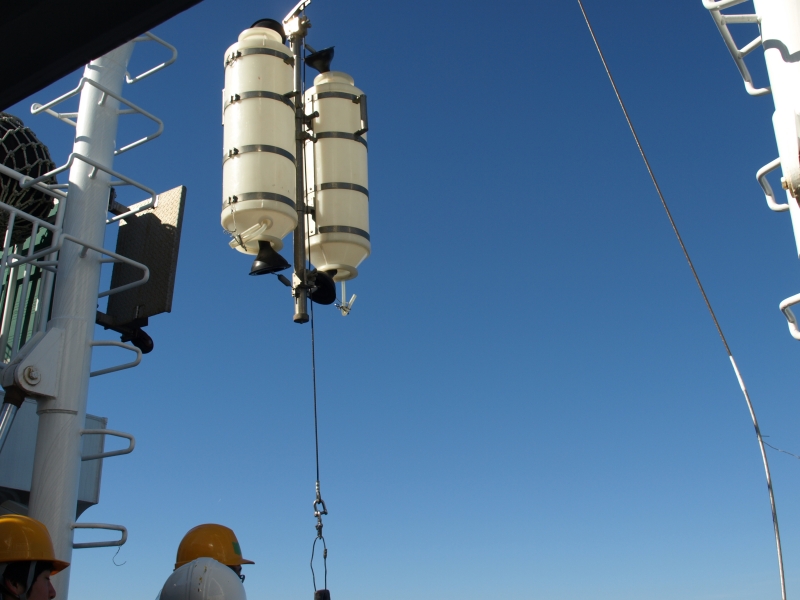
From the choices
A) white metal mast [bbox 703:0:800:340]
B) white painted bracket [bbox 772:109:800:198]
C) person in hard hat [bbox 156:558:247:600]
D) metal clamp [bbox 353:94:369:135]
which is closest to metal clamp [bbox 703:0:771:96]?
white metal mast [bbox 703:0:800:340]

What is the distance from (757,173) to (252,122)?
4.43m

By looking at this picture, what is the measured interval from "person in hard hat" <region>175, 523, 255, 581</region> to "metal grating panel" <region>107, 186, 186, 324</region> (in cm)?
165

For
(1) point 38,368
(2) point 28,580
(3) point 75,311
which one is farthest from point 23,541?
(3) point 75,311

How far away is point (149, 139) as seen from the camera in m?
6.07

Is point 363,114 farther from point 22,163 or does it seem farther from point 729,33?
point 729,33

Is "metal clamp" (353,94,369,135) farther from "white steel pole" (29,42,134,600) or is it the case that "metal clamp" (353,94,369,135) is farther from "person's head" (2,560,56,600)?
"person's head" (2,560,56,600)

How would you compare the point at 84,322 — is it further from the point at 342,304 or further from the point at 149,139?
the point at 342,304

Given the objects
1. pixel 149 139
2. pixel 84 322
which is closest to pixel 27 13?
pixel 84 322

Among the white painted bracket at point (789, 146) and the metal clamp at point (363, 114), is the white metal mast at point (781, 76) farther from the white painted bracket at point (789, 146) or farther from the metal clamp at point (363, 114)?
the metal clamp at point (363, 114)

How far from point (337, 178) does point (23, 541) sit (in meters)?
4.17

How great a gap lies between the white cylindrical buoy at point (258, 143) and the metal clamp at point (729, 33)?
12.2ft

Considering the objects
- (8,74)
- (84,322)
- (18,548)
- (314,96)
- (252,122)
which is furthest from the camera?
(314,96)

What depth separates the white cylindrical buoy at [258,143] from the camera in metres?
6.51

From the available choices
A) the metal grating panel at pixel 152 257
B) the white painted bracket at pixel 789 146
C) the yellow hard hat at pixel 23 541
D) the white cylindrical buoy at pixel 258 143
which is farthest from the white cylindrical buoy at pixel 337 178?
the white painted bracket at pixel 789 146
